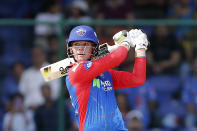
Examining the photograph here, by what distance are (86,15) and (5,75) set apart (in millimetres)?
2008

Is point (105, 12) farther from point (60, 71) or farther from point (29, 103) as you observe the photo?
point (60, 71)

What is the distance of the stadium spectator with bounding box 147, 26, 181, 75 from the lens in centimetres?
730

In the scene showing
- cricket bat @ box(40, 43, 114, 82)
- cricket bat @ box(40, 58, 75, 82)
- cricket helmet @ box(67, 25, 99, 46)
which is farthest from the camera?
Answer: cricket bat @ box(40, 58, 75, 82)

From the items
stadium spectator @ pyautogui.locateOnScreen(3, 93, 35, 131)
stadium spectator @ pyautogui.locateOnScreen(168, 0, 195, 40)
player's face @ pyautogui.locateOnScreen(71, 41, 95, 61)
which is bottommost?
stadium spectator @ pyautogui.locateOnScreen(3, 93, 35, 131)

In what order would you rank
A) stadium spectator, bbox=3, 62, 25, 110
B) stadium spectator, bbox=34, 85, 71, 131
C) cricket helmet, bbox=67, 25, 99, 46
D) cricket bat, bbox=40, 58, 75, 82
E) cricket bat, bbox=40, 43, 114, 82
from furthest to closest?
1. stadium spectator, bbox=3, 62, 25, 110
2. stadium spectator, bbox=34, 85, 71, 131
3. cricket bat, bbox=40, 58, 75, 82
4. cricket bat, bbox=40, 43, 114, 82
5. cricket helmet, bbox=67, 25, 99, 46

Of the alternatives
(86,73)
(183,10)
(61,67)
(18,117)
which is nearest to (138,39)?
(86,73)

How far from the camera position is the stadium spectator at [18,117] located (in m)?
7.06

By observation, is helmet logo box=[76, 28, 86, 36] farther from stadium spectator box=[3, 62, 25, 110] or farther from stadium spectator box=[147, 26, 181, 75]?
stadium spectator box=[147, 26, 181, 75]

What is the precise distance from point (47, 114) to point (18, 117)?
1.37ft

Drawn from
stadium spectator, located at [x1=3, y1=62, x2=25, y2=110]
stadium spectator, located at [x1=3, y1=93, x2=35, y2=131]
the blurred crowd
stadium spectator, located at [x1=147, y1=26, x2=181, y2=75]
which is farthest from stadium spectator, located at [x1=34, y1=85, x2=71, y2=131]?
stadium spectator, located at [x1=147, y1=26, x2=181, y2=75]

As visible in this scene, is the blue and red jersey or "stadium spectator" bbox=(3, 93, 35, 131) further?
"stadium spectator" bbox=(3, 93, 35, 131)

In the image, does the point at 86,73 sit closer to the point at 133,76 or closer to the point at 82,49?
the point at 82,49

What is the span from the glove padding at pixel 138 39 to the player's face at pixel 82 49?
364 mm

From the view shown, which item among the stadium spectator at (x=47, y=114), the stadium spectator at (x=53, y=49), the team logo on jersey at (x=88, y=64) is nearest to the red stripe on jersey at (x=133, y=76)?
the team logo on jersey at (x=88, y=64)
